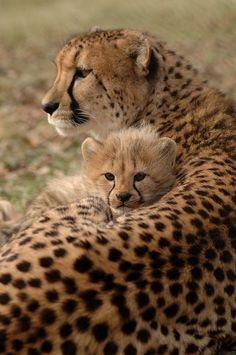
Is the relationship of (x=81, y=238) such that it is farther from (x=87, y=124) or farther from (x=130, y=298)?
(x=87, y=124)

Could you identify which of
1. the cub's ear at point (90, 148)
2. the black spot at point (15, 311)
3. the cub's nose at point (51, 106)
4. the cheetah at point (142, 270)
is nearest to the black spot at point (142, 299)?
the cheetah at point (142, 270)

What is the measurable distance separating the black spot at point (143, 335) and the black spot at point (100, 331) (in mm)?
169

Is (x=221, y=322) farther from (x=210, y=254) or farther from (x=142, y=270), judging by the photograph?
(x=142, y=270)

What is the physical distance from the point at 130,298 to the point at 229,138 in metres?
1.59

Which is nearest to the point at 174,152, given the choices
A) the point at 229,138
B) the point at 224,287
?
the point at 229,138

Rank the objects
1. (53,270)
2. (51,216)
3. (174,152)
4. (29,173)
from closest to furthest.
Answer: (53,270) < (51,216) < (174,152) < (29,173)

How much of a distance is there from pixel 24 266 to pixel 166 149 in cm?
154

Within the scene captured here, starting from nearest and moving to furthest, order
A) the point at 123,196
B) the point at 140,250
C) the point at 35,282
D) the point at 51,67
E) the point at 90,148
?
the point at 35,282
the point at 140,250
the point at 123,196
the point at 90,148
the point at 51,67

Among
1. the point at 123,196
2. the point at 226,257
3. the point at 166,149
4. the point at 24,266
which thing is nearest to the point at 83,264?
the point at 24,266

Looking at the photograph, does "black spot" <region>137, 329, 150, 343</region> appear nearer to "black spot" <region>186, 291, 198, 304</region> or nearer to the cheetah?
the cheetah

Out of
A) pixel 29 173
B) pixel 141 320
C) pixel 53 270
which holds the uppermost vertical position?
pixel 53 270

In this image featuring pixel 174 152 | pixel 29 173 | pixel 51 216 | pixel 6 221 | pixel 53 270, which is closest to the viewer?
pixel 53 270

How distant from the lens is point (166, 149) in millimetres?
4477

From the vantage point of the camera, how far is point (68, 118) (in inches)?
201
